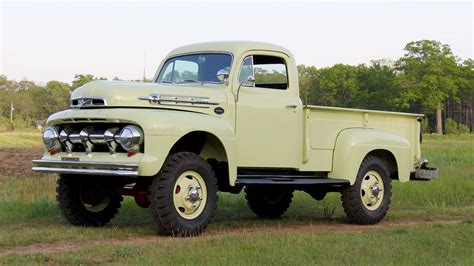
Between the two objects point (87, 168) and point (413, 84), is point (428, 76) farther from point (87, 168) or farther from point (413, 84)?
point (87, 168)

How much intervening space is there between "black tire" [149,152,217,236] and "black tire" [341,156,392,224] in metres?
2.44

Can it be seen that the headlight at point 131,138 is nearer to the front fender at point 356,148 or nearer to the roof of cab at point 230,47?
the roof of cab at point 230,47

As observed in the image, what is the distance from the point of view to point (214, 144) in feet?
27.2

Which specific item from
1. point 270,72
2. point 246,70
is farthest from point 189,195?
point 270,72

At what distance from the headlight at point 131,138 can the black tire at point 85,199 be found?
46.9 inches

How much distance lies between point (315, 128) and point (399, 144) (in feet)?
5.33

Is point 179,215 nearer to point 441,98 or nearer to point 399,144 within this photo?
point 399,144

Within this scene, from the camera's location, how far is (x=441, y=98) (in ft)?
240

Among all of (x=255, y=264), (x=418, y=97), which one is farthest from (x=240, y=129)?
(x=418, y=97)

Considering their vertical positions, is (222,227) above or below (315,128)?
below

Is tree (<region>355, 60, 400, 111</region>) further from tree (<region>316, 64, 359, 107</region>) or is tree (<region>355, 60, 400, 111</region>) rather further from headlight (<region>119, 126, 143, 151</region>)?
headlight (<region>119, 126, 143, 151</region>)

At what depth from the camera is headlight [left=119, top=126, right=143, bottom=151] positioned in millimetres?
7211

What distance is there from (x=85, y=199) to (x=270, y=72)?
9.49 feet

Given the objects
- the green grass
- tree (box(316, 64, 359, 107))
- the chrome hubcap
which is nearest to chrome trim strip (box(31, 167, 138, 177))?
the chrome hubcap
